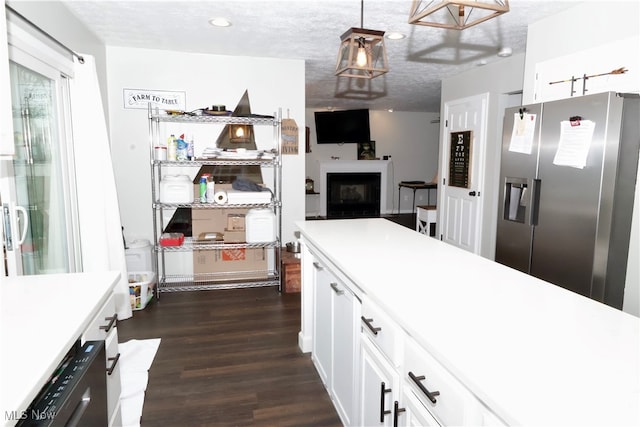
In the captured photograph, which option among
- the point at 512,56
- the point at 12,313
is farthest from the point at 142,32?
the point at 512,56

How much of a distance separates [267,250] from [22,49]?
2.71 meters

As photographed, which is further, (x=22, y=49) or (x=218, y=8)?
(x=218, y=8)

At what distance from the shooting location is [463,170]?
5145 mm

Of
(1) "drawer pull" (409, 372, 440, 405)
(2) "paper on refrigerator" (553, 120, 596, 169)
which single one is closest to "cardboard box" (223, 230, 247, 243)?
(2) "paper on refrigerator" (553, 120, 596, 169)

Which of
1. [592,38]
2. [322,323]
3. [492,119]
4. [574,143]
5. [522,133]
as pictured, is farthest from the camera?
[492,119]

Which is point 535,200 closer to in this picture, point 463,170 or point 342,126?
point 463,170

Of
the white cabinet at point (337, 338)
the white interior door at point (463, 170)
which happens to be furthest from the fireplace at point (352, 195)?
the white cabinet at point (337, 338)

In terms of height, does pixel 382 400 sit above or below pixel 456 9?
below

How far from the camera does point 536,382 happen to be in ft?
2.92

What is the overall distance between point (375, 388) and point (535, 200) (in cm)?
196

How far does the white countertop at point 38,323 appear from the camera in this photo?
952 millimetres

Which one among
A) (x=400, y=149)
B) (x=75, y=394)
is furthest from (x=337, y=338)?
(x=400, y=149)

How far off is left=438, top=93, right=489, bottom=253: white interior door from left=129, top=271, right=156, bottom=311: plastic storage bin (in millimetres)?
3535

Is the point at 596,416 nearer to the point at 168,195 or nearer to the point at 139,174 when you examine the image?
the point at 168,195
